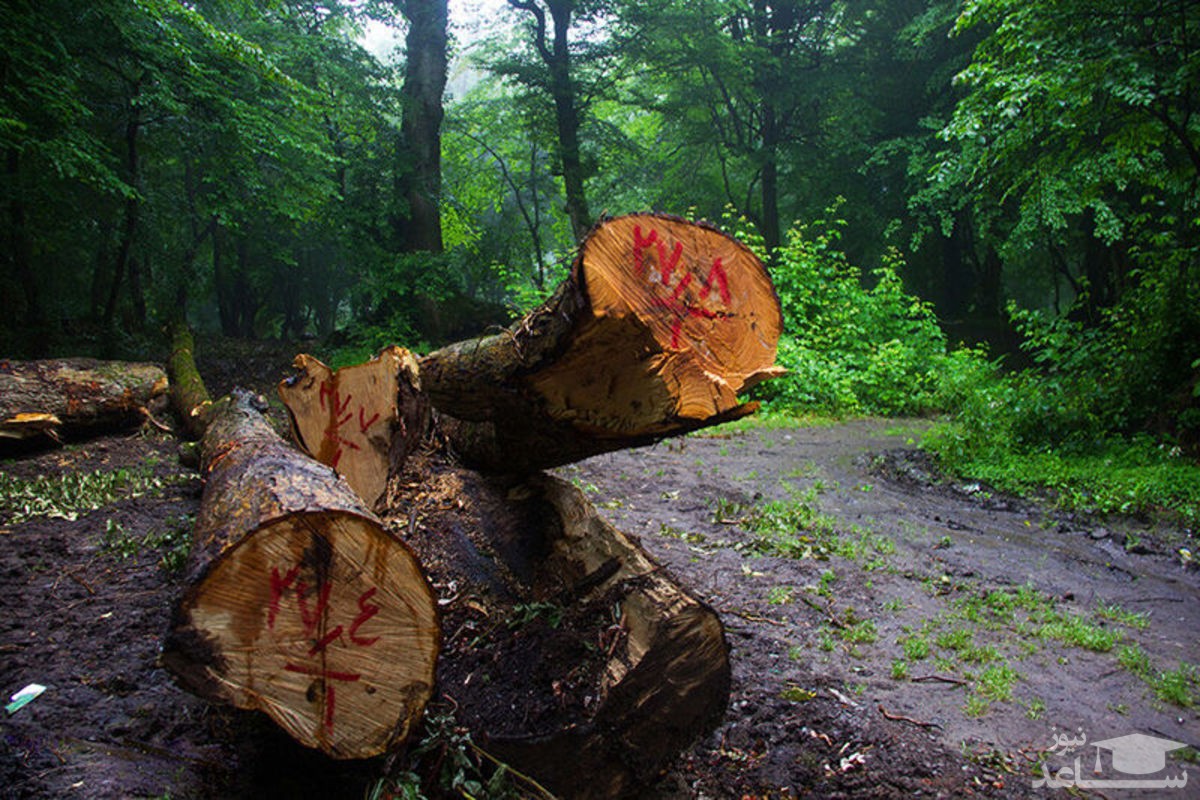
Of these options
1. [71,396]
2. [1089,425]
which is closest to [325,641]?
[71,396]

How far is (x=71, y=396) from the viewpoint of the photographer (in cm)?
679

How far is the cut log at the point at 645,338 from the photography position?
2.22 meters

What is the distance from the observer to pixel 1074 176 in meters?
8.54

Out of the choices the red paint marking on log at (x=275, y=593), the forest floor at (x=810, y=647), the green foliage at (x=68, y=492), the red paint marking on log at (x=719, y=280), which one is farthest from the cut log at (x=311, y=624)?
the green foliage at (x=68, y=492)

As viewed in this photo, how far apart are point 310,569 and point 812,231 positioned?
68.9 feet

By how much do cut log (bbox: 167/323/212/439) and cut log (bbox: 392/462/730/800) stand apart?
485 cm

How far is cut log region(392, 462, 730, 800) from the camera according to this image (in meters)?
2.32

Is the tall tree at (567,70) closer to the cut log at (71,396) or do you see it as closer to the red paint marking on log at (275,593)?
the cut log at (71,396)

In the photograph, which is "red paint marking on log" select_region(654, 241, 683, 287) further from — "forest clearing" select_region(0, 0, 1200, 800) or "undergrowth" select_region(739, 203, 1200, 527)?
"undergrowth" select_region(739, 203, 1200, 527)

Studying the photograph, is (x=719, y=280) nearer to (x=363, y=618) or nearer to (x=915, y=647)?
(x=363, y=618)

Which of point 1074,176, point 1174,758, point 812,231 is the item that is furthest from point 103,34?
point 812,231

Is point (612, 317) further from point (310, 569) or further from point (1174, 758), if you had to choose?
point (1174, 758)

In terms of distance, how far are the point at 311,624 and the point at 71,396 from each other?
675 centimetres

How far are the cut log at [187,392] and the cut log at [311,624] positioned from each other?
5380 millimetres
